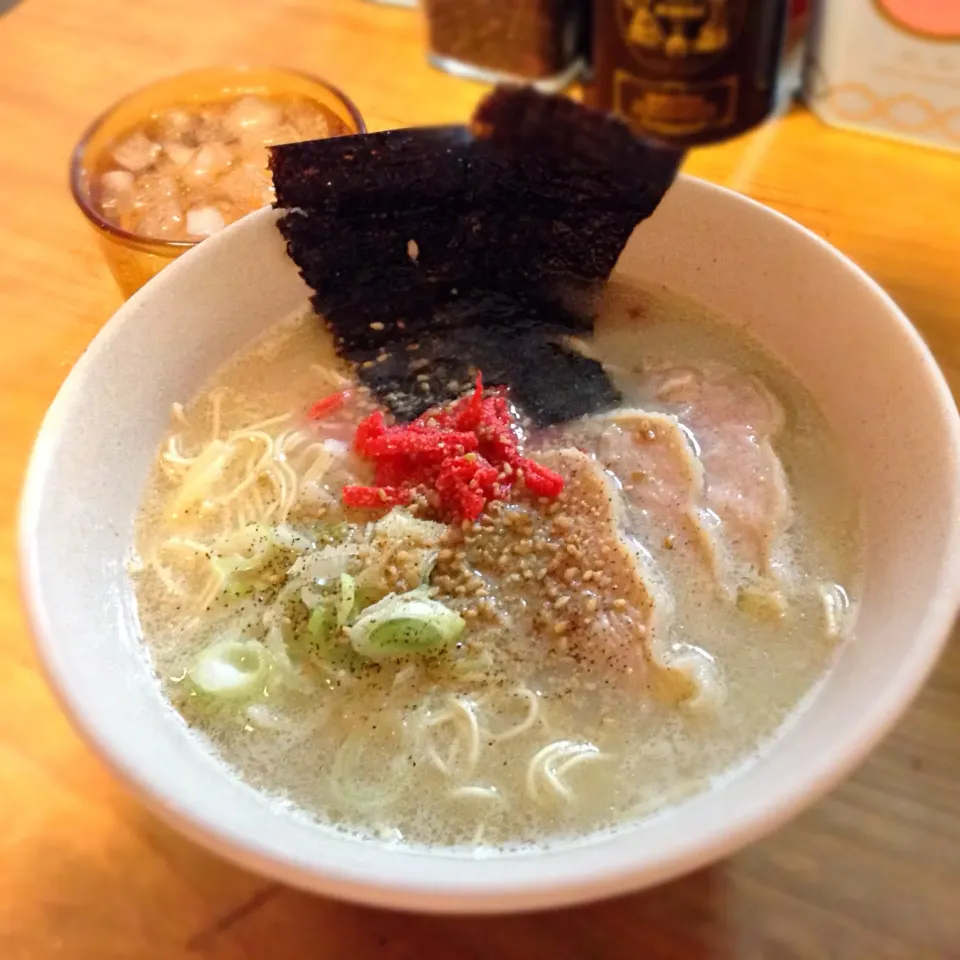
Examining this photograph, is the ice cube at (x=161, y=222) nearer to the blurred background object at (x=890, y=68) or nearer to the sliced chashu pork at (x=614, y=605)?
the sliced chashu pork at (x=614, y=605)

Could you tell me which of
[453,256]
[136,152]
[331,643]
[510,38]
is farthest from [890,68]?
[331,643]

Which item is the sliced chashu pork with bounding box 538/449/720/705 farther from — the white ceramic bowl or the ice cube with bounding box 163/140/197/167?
the ice cube with bounding box 163/140/197/167

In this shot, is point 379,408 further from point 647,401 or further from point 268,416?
point 647,401

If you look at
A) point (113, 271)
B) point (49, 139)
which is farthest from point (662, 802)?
point (49, 139)

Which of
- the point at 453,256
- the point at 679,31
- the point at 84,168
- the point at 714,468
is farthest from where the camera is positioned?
the point at 679,31

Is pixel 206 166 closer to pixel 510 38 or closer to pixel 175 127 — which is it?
pixel 175 127

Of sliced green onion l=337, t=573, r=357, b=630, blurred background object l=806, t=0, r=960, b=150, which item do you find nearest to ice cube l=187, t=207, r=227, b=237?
sliced green onion l=337, t=573, r=357, b=630
